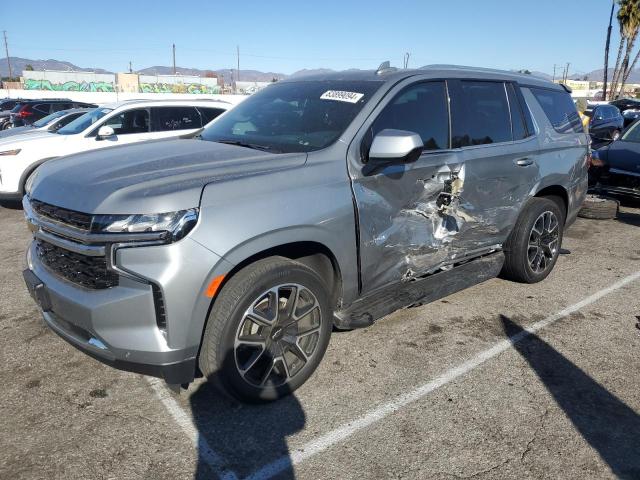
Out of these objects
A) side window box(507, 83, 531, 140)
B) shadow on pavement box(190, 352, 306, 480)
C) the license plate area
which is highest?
side window box(507, 83, 531, 140)

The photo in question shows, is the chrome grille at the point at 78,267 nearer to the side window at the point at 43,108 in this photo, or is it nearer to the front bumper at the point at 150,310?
the front bumper at the point at 150,310

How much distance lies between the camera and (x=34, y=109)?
706 inches

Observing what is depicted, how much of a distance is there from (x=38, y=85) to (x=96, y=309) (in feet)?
186

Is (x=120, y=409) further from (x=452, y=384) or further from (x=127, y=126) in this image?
(x=127, y=126)

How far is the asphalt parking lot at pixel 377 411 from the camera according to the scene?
2.63m

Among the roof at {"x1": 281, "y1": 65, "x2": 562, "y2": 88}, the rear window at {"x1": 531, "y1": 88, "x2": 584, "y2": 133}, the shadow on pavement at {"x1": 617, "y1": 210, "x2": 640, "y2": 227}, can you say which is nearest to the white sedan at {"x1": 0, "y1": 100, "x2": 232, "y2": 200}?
the roof at {"x1": 281, "y1": 65, "x2": 562, "y2": 88}

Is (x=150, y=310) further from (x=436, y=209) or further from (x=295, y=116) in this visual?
(x=436, y=209)

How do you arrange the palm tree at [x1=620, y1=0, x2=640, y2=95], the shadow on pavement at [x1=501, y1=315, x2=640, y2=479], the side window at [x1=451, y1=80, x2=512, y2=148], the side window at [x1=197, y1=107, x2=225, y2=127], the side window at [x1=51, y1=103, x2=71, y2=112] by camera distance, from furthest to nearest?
the palm tree at [x1=620, y1=0, x2=640, y2=95], the side window at [x1=51, y1=103, x2=71, y2=112], the side window at [x1=197, y1=107, x2=225, y2=127], the side window at [x1=451, y1=80, x2=512, y2=148], the shadow on pavement at [x1=501, y1=315, x2=640, y2=479]

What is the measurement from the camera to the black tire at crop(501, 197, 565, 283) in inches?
186

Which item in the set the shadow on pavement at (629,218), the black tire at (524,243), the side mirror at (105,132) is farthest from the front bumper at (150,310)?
the shadow on pavement at (629,218)

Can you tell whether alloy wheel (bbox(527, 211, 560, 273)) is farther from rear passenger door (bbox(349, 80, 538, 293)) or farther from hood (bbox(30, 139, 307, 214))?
hood (bbox(30, 139, 307, 214))

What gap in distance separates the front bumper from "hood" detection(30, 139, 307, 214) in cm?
23

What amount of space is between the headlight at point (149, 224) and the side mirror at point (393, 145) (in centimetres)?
127

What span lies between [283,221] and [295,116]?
1.19 meters
